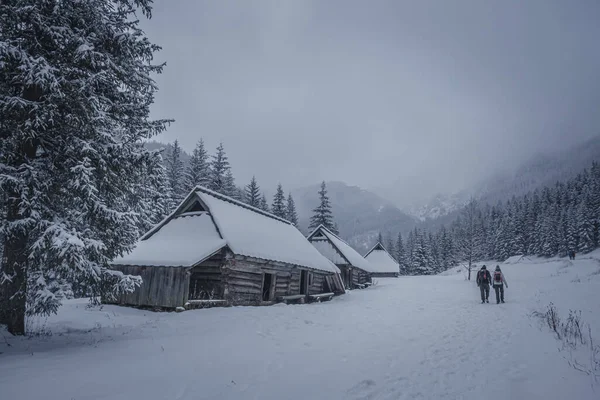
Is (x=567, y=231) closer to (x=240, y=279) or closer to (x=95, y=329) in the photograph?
(x=240, y=279)

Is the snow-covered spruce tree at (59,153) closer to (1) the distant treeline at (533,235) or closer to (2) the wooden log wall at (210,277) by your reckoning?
(2) the wooden log wall at (210,277)

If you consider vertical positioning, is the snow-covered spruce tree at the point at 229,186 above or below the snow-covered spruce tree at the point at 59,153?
above

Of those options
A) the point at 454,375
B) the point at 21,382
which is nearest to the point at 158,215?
the point at 21,382

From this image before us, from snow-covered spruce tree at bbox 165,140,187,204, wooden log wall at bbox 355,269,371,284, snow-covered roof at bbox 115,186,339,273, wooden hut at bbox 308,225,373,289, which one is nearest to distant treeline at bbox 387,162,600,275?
wooden log wall at bbox 355,269,371,284

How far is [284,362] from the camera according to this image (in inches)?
236

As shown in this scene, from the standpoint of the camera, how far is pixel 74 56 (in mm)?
6957

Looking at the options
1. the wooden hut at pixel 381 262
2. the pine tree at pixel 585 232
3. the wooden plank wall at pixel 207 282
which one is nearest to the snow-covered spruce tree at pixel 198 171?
the wooden plank wall at pixel 207 282

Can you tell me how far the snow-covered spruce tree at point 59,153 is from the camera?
634 centimetres

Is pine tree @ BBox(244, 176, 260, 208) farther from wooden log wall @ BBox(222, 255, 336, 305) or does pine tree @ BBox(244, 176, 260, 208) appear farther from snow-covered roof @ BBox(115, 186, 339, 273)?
wooden log wall @ BBox(222, 255, 336, 305)

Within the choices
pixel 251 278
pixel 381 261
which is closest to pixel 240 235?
pixel 251 278

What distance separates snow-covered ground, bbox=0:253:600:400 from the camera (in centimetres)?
454

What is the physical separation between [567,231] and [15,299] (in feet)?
279

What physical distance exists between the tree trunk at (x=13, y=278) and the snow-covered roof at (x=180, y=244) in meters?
6.00

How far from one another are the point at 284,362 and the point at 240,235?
1054 centimetres
